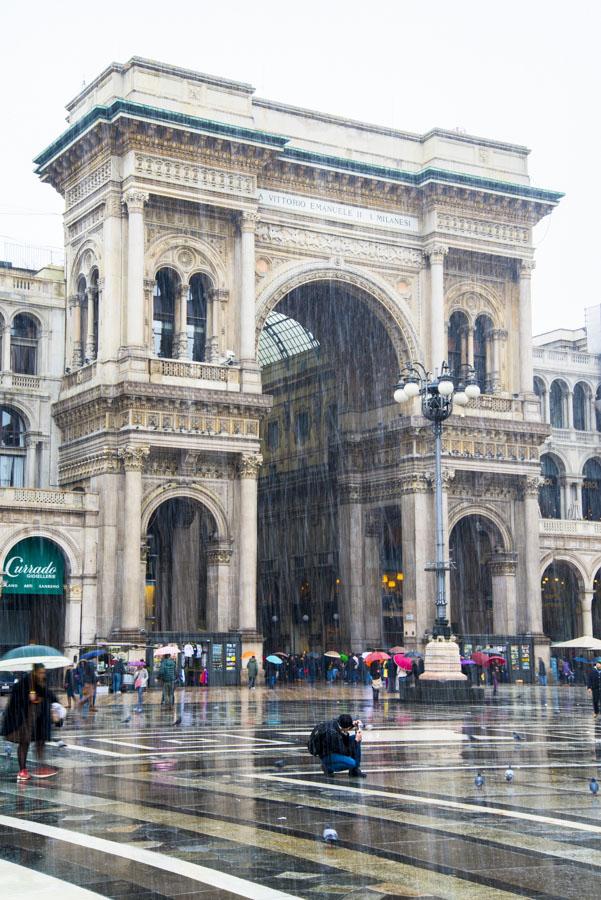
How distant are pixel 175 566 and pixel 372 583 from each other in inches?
410

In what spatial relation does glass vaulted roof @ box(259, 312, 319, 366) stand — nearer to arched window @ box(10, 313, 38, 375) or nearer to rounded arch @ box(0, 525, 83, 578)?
arched window @ box(10, 313, 38, 375)

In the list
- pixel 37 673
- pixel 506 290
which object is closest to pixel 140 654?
pixel 506 290

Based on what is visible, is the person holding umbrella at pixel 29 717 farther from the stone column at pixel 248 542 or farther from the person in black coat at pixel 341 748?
the stone column at pixel 248 542

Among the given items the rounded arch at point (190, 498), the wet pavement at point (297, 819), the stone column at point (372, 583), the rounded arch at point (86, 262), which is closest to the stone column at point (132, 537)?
the rounded arch at point (190, 498)

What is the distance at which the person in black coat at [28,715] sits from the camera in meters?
16.7

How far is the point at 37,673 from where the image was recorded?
16.9 metres

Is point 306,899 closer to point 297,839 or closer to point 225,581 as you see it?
point 297,839

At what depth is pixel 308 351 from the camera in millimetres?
65625

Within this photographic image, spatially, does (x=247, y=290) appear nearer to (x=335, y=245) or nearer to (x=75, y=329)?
(x=335, y=245)

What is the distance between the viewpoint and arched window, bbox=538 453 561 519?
68.6m

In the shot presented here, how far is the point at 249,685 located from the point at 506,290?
2314 centimetres

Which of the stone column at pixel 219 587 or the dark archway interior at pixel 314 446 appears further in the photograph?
the dark archway interior at pixel 314 446

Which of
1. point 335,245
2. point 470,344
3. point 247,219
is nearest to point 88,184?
point 247,219

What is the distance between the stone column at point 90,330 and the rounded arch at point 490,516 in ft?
55.3
